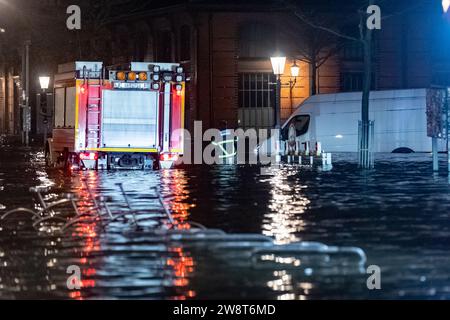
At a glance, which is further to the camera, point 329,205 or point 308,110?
point 308,110

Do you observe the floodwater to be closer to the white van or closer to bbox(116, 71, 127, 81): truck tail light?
bbox(116, 71, 127, 81): truck tail light

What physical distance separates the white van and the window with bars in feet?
43.9

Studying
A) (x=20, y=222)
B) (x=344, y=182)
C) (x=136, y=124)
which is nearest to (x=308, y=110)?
(x=136, y=124)

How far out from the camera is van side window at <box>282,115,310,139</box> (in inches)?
1561

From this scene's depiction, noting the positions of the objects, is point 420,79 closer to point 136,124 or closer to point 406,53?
point 406,53

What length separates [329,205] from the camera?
18.6m

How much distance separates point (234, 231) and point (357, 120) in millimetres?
24215

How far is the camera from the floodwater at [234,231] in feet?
32.9

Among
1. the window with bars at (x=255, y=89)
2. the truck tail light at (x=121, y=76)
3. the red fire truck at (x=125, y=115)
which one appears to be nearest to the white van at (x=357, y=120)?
the red fire truck at (x=125, y=115)

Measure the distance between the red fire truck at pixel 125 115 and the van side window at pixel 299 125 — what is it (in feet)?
36.3

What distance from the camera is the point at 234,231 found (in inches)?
577

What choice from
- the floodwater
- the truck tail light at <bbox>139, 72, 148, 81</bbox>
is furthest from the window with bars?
the floodwater

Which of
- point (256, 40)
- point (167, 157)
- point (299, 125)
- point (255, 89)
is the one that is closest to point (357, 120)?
point (299, 125)

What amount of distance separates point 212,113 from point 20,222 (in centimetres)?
3716
